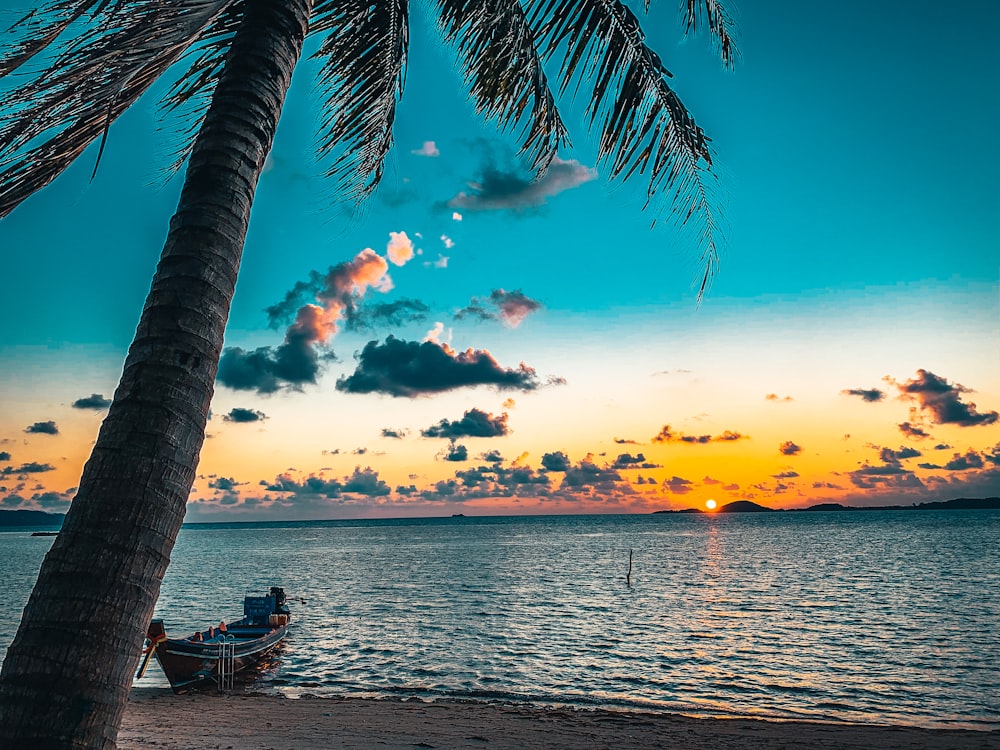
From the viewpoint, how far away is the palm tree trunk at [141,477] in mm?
2082

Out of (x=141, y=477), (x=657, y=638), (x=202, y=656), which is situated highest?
(x=141, y=477)

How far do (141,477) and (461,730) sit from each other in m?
13.1

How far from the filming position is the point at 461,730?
13.5 meters

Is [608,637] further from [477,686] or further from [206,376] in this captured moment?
[206,376]

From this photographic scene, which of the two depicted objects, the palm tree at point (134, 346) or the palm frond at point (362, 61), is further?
the palm frond at point (362, 61)

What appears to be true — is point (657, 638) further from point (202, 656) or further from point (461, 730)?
point (202, 656)

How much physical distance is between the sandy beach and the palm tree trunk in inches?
433

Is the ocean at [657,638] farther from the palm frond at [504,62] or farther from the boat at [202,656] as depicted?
the palm frond at [504,62]

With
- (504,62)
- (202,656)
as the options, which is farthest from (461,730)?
(504,62)

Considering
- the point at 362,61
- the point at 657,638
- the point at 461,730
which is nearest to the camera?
the point at 362,61

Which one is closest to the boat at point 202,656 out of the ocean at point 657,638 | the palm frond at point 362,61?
the ocean at point 657,638

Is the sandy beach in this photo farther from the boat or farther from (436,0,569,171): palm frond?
(436,0,569,171): palm frond

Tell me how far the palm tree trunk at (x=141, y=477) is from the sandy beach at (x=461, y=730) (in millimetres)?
11002

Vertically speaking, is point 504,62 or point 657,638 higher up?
point 504,62
